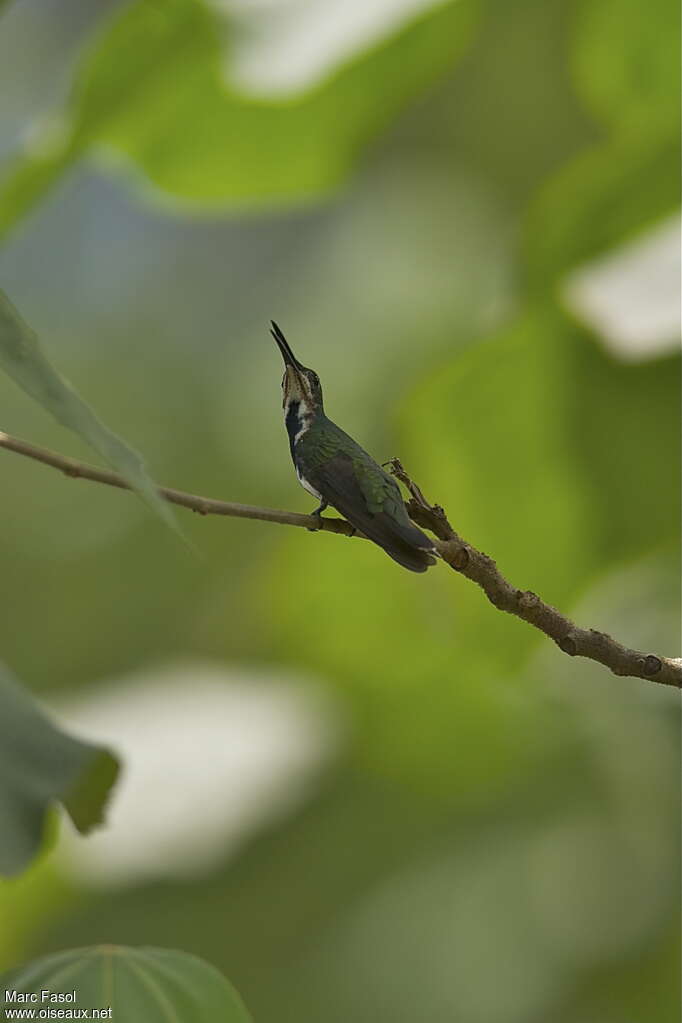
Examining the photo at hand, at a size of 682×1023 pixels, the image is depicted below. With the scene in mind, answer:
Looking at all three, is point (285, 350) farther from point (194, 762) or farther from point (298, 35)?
point (194, 762)

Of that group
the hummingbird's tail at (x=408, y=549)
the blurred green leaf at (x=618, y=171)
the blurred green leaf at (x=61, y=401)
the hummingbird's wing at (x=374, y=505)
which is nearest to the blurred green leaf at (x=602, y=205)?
the blurred green leaf at (x=618, y=171)

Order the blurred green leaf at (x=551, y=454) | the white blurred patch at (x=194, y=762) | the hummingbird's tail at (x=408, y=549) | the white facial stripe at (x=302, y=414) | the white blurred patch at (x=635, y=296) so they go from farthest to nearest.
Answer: the white blurred patch at (x=194, y=762), the blurred green leaf at (x=551, y=454), the white blurred patch at (x=635, y=296), the white facial stripe at (x=302, y=414), the hummingbird's tail at (x=408, y=549)

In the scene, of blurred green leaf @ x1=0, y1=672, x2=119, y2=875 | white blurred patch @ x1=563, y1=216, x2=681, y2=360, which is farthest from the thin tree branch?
white blurred patch @ x1=563, y1=216, x2=681, y2=360

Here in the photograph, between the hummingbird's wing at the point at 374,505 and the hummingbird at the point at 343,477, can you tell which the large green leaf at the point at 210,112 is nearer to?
the hummingbird at the point at 343,477

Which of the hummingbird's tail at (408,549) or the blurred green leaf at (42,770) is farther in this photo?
the blurred green leaf at (42,770)

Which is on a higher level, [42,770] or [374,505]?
[374,505]

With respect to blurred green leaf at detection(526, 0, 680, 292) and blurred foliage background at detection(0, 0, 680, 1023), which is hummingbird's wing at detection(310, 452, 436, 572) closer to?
blurred foliage background at detection(0, 0, 680, 1023)

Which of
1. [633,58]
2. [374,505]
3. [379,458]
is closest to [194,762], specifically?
[379,458]
